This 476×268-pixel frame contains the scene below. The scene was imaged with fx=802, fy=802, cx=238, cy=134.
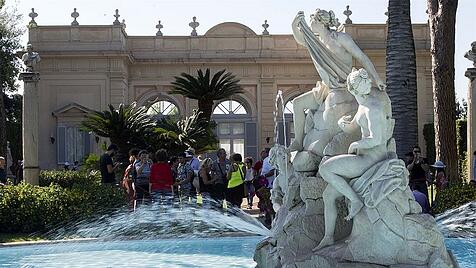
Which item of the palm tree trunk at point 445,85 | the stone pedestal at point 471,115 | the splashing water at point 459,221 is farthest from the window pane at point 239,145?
the splashing water at point 459,221

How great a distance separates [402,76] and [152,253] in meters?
6.04

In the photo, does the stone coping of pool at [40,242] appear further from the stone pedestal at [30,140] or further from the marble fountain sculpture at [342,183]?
the stone pedestal at [30,140]

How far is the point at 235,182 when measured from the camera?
1411 centimetres

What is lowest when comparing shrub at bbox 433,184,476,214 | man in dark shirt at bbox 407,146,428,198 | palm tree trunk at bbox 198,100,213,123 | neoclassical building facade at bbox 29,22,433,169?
shrub at bbox 433,184,476,214

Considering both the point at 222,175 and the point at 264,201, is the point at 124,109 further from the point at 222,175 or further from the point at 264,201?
the point at 264,201

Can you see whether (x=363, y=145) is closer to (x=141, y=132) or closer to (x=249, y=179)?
(x=249, y=179)

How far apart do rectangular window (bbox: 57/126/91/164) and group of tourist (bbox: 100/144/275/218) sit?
20.0m

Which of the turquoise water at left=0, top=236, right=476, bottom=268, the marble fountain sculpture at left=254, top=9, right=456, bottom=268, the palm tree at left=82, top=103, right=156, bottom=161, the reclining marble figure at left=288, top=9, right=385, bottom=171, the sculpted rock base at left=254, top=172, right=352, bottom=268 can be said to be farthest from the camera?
the palm tree at left=82, top=103, right=156, bottom=161

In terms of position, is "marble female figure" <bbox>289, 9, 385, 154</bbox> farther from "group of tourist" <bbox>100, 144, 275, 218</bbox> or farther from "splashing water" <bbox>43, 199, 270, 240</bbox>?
"group of tourist" <bbox>100, 144, 275, 218</bbox>

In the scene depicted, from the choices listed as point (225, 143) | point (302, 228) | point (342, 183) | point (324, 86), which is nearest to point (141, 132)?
point (225, 143)

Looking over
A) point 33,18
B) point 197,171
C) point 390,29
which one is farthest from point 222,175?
point 33,18

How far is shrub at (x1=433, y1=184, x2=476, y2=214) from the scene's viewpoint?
1194 centimetres

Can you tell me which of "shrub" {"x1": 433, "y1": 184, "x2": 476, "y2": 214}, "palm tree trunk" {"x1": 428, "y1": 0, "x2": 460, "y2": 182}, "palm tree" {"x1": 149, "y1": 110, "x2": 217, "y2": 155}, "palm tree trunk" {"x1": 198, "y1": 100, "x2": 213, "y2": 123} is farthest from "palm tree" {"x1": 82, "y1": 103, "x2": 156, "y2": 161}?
"shrub" {"x1": 433, "y1": 184, "x2": 476, "y2": 214}

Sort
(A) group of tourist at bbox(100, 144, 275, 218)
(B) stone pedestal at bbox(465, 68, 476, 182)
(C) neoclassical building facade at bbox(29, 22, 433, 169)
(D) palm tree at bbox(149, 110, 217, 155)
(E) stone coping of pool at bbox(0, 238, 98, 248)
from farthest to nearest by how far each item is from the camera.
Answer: (C) neoclassical building facade at bbox(29, 22, 433, 169), (D) palm tree at bbox(149, 110, 217, 155), (B) stone pedestal at bbox(465, 68, 476, 182), (A) group of tourist at bbox(100, 144, 275, 218), (E) stone coping of pool at bbox(0, 238, 98, 248)
